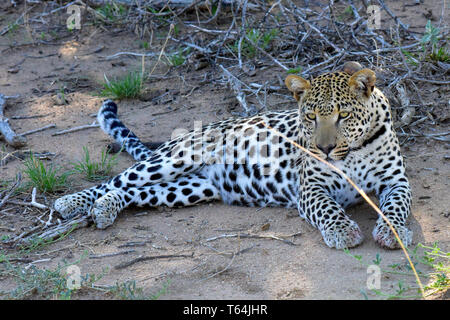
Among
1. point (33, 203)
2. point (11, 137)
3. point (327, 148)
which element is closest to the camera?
point (327, 148)

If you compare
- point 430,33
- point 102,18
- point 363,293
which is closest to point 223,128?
point 430,33

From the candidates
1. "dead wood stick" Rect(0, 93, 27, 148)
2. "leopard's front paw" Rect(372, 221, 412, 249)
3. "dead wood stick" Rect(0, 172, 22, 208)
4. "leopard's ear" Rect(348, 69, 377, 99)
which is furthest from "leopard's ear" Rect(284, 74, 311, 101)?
"dead wood stick" Rect(0, 93, 27, 148)

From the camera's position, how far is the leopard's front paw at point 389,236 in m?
5.53

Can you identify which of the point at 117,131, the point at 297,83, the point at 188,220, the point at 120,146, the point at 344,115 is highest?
the point at 297,83

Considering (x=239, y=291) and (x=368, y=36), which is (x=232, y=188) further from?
(x=368, y=36)

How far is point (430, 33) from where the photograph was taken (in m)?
7.18

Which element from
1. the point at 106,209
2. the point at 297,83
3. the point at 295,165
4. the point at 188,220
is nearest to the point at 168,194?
the point at 188,220

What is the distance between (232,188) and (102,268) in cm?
207

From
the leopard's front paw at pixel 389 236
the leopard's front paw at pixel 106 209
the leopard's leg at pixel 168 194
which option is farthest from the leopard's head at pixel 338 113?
the leopard's front paw at pixel 106 209

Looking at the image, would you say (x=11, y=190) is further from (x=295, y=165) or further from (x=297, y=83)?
(x=297, y=83)

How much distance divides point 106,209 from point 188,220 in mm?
845

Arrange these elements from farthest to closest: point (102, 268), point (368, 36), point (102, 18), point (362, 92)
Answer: point (102, 18) → point (368, 36) → point (362, 92) → point (102, 268)

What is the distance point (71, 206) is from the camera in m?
6.95

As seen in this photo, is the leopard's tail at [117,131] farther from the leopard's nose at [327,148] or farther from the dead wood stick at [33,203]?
the leopard's nose at [327,148]
